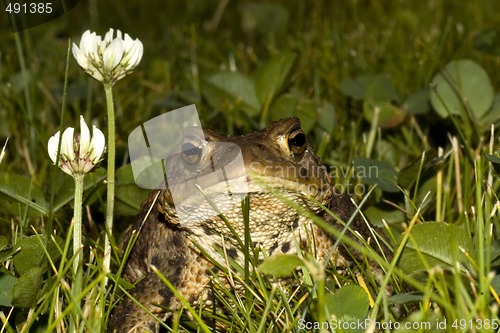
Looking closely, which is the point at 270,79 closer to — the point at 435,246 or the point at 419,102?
the point at 419,102

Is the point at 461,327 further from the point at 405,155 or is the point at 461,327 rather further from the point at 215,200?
the point at 405,155

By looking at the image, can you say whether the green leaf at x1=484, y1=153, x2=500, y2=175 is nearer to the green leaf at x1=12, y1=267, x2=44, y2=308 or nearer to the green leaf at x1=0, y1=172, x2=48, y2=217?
the green leaf at x1=12, y1=267, x2=44, y2=308

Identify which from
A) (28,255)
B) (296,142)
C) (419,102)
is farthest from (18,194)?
(419,102)

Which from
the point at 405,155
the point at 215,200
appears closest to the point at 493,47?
the point at 405,155

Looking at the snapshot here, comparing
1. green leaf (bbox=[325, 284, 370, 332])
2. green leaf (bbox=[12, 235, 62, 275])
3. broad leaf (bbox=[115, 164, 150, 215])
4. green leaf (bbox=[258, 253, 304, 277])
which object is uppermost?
broad leaf (bbox=[115, 164, 150, 215])

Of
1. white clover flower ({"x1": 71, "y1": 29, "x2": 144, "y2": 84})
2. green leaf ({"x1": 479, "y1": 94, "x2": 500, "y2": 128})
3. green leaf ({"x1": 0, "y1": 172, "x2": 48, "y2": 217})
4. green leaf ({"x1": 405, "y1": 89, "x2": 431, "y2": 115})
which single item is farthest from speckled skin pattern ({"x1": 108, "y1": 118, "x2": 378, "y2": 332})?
green leaf ({"x1": 405, "y1": 89, "x2": 431, "y2": 115})

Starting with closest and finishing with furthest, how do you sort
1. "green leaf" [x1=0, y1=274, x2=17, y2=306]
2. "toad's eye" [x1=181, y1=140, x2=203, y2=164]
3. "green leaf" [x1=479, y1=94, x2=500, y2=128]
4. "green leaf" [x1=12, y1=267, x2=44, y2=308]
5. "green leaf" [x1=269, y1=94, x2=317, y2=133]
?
"green leaf" [x1=12, y1=267, x2=44, y2=308]
"green leaf" [x1=0, y1=274, x2=17, y2=306]
"toad's eye" [x1=181, y1=140, x2=203, y2=164]
"green leaf" [x1=479, y1=94, x2=500, y2=128]
"green leaf" [x1=269, y1=94, x2=317, y2=133]
